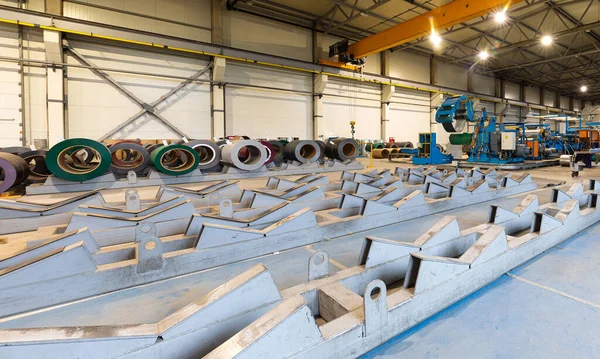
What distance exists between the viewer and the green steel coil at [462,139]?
830cm

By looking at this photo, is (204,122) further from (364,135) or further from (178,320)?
(178,320)

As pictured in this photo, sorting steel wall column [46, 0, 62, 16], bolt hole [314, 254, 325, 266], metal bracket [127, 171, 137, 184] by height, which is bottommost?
bolt hole [314, 254, 325, 266]

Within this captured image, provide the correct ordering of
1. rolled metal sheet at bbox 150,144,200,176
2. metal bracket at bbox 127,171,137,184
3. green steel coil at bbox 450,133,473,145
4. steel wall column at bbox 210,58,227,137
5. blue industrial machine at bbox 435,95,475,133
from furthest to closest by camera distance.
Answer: steel wall column at bbox 210,58,227,137, green steel coil at bbox 450,133,473,145, blue industrial machine at bbox 435,95,475,133, rolled metal sheet at bbox 150,144,200,176, metal bracket at bbox 127,171,137,184

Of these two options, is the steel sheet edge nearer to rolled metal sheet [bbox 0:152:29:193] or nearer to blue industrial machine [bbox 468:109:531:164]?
rolled metal sheet [bbox 0:152:29:193]

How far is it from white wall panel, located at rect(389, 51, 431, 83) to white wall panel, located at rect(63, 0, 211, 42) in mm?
8451

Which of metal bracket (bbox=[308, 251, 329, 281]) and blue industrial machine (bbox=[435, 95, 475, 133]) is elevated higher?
blue industrial machine (bbox=[435, 95, 475, 133])

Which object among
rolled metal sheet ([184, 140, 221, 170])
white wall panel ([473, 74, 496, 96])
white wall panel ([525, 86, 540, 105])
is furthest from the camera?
white wall panel ([525, 86, 540, 105])

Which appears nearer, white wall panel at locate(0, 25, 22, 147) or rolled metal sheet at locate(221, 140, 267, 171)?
rolled metal sheet at locate(221, 140, 267, 171)

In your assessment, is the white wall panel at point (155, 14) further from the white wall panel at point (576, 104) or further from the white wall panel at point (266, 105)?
the white wall panel at point (576, 104)

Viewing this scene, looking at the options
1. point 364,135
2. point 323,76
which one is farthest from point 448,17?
point 364,135

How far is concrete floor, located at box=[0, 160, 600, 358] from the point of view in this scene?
3.26ft

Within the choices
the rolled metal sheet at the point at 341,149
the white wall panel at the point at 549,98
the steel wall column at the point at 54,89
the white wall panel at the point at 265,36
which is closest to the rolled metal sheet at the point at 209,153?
the rolled metal sheet at the point at 341,149

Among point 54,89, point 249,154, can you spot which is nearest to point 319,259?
point 249,154

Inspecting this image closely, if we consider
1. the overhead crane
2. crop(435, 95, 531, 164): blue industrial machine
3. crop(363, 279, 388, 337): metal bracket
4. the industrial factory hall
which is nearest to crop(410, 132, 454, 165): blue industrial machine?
the industrial factory hall
